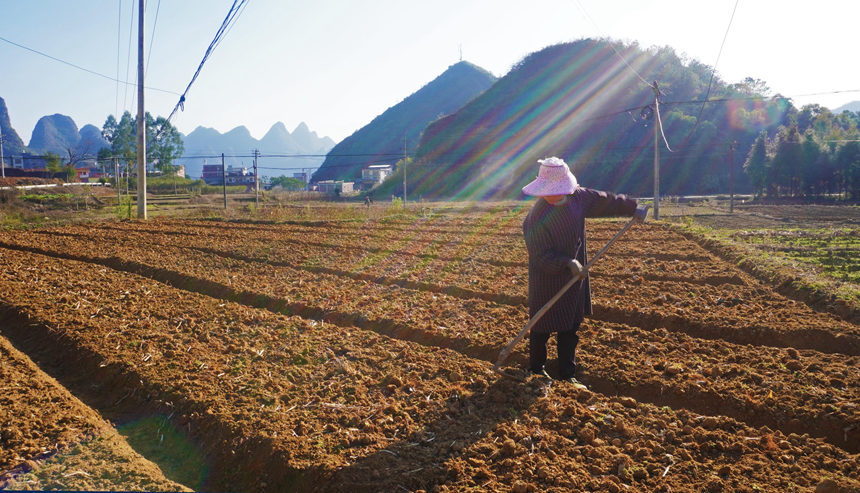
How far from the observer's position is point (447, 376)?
432 centimetres

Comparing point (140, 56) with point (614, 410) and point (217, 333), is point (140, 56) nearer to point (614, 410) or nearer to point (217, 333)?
point (217, 333)

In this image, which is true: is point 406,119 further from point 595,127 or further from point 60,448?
point 60,448

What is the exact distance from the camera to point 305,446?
3.17 metres

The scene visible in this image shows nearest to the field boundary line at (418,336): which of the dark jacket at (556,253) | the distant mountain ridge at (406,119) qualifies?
the dark jacket at (556,253)

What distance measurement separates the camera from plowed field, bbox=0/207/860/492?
301 cm

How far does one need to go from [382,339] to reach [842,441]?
345 cm

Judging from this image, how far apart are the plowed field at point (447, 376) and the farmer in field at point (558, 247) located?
383 millimetres

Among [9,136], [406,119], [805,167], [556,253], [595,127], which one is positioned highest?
[406,119]

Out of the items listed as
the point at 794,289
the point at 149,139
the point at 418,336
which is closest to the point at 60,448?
the point at 418,336

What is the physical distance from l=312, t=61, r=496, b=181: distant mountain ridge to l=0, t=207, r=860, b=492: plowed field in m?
86.1

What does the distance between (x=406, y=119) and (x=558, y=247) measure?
116373mm

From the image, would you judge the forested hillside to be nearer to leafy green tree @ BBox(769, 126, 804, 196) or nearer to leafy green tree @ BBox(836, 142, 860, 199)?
leafy green tree @ BBox(769, 126, 804, 196)

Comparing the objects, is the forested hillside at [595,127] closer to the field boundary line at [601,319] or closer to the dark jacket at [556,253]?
the field boundary line at [601,319]

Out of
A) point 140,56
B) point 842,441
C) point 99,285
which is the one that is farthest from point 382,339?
point 140,56
